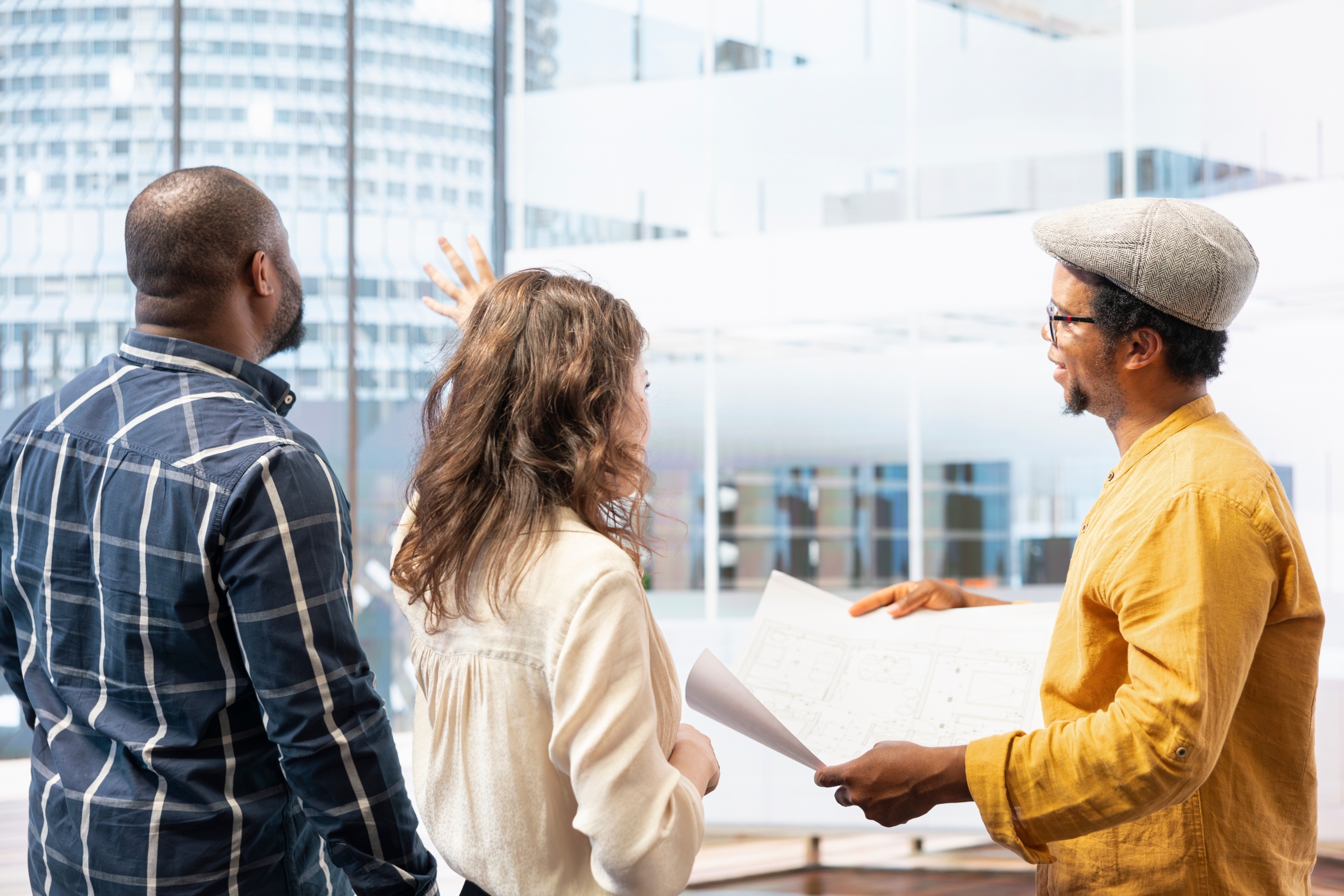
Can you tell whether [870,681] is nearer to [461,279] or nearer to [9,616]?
[461,279]

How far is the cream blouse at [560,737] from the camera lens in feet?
3.27

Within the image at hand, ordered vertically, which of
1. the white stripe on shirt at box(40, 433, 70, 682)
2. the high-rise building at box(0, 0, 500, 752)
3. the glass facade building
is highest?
the high-rise building at box(0, 0, 500, 752)

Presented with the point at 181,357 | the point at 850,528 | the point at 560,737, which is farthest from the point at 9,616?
the point at 850,528

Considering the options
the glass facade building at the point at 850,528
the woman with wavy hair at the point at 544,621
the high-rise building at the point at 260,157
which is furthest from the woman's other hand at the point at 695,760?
the glass facade building at the point at 850,528

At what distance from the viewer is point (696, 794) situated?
109cm

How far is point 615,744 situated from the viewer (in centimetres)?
99

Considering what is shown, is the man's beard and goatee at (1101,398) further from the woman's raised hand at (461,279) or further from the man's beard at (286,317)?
the man's beard at (286,317)

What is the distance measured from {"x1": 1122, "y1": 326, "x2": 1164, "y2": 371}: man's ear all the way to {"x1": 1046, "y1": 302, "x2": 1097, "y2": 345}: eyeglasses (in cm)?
5

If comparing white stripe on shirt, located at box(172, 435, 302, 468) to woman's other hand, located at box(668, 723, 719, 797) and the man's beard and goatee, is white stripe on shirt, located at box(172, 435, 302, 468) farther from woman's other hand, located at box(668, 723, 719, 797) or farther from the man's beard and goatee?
the man's beard and goatee

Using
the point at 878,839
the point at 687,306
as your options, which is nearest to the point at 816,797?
the point at 878,839

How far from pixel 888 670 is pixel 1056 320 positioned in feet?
1.79

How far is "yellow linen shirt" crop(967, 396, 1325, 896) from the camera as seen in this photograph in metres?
1.10

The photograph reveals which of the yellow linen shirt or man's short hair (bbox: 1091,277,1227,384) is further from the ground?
man's short hair (bbox: 1091,277,1227,384)

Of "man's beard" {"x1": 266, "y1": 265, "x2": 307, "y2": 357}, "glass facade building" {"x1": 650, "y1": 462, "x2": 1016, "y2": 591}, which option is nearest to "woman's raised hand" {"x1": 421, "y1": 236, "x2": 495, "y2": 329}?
"man's beard" {"x1": 266, "y1": 265, "x2": 307, "y2": 357}
